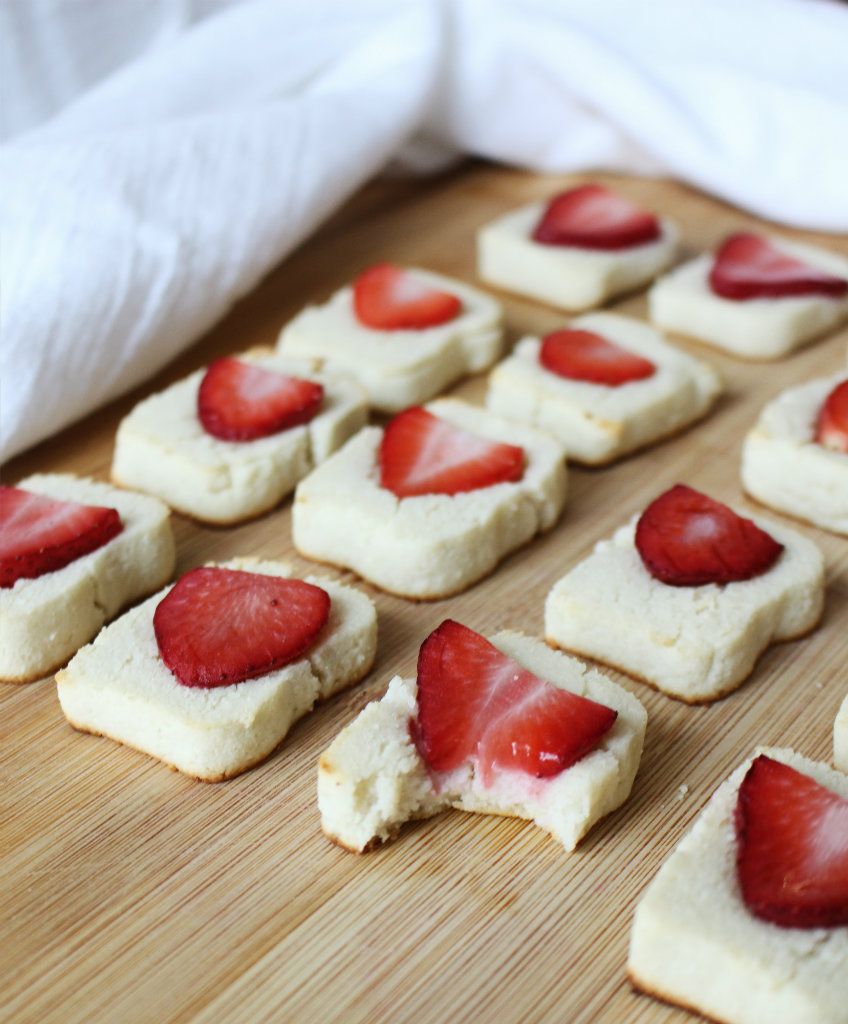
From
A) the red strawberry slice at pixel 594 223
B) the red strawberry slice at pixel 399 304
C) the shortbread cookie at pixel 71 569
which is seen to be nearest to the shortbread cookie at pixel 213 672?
the shortbread cookie at pixel 71 569

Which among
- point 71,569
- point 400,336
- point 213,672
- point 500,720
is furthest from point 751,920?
point 400,336

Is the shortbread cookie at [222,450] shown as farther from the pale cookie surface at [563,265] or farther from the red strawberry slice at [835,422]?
the red strawberry slice at [835,422]

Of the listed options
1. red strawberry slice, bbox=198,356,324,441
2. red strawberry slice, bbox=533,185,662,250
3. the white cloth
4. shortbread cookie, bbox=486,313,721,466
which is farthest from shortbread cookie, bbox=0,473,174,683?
red strawberry slice, bbox=533,185,662,250

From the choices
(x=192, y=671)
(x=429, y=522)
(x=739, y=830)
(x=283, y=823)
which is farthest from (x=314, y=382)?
(x=739, y=830)

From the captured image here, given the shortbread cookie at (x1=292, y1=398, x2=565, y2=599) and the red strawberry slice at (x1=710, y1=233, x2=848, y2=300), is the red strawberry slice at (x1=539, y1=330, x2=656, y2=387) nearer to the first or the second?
the shortbread cookie at (x1=292, y1=398, x2=565, y2=599)

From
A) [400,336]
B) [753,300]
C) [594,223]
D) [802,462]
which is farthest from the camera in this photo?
[594,223]

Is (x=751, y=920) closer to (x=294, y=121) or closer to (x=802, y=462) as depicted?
(x=802, y=462)
